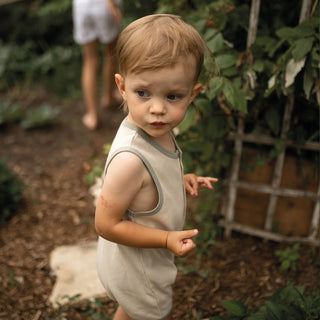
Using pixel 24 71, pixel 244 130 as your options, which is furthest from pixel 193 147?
pixel 24 71

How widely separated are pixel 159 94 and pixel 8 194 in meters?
2.15

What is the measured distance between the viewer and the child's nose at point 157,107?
3.67ft

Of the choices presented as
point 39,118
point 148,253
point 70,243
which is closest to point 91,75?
point 39,118

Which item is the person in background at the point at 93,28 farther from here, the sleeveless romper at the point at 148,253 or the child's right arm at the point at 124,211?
the child's right arm at the point at 124,211

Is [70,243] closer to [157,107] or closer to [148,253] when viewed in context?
[148,253]

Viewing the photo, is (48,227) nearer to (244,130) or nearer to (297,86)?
(244,130)

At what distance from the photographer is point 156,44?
1.07 metres

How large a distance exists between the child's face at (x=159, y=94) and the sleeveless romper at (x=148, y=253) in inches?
3.4

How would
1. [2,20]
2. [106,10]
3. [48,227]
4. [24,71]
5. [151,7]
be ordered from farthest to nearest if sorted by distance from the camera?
[2,20], [24,71], [106,10], [151,7], [48,227]

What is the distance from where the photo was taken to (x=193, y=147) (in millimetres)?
2037

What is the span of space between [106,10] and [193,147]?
2.27 metres

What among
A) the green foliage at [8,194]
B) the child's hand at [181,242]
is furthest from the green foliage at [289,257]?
the green foliage at [8,194]

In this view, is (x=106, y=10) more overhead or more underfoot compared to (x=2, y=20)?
more overhead

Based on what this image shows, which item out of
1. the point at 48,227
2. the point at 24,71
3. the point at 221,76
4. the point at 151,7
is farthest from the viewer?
the point at 24,71
